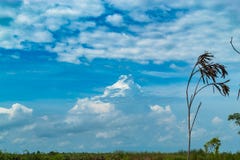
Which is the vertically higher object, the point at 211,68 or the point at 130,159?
the point at 211,68

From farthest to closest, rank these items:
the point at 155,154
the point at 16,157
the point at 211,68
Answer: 1. the point at 155,154
2. the point at 16,157
3. the point at 211,68

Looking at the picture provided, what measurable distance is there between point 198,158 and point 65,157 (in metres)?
7.74

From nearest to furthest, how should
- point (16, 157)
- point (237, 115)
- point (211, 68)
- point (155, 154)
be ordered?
point (211, 68) < point (16, 157) < point (155, 154) < point (237, 115)

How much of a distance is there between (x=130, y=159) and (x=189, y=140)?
886 centimetres

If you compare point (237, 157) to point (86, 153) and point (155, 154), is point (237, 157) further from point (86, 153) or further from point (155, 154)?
point (86, 153)

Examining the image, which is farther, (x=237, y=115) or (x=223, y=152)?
(x=237, y=115)

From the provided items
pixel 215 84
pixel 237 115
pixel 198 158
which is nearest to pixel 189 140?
pixel 215 84

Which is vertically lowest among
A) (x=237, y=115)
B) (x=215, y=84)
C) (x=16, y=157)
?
(x=16, y=157)

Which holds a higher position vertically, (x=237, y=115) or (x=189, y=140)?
(x=237, y=115)

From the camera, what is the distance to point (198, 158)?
28.2 m

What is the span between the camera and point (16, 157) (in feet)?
89.6

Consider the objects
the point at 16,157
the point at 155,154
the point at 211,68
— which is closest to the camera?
the point at 211,68

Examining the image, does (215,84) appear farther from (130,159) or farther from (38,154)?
(38,154)

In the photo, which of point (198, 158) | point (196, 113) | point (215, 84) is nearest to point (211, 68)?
point (215, 84)
